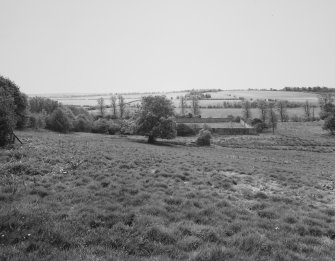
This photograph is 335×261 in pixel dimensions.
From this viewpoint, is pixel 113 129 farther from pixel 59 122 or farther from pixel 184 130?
pixel 184 130

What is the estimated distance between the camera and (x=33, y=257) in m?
6.55

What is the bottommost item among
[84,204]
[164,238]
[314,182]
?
[314,182]

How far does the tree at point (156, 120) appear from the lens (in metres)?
55.5

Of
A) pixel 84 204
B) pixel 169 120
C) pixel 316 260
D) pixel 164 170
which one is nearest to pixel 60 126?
pixel 169 120

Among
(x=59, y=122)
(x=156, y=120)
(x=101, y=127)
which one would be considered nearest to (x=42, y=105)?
(x=101, y=127)

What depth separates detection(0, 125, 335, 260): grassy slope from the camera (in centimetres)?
750

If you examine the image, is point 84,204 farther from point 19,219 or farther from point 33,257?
point 33,257

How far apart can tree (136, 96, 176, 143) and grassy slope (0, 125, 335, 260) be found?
127ft

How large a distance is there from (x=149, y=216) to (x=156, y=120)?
155 ft

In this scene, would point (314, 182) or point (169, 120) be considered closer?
point (314, 182)

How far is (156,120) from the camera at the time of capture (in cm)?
5650

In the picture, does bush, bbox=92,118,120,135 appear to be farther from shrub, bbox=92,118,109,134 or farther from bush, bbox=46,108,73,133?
bush, bbox=46,108,73,133

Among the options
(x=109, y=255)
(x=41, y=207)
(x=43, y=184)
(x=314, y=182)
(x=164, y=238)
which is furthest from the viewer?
(x=314, y=182)

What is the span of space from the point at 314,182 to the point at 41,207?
17234mm
